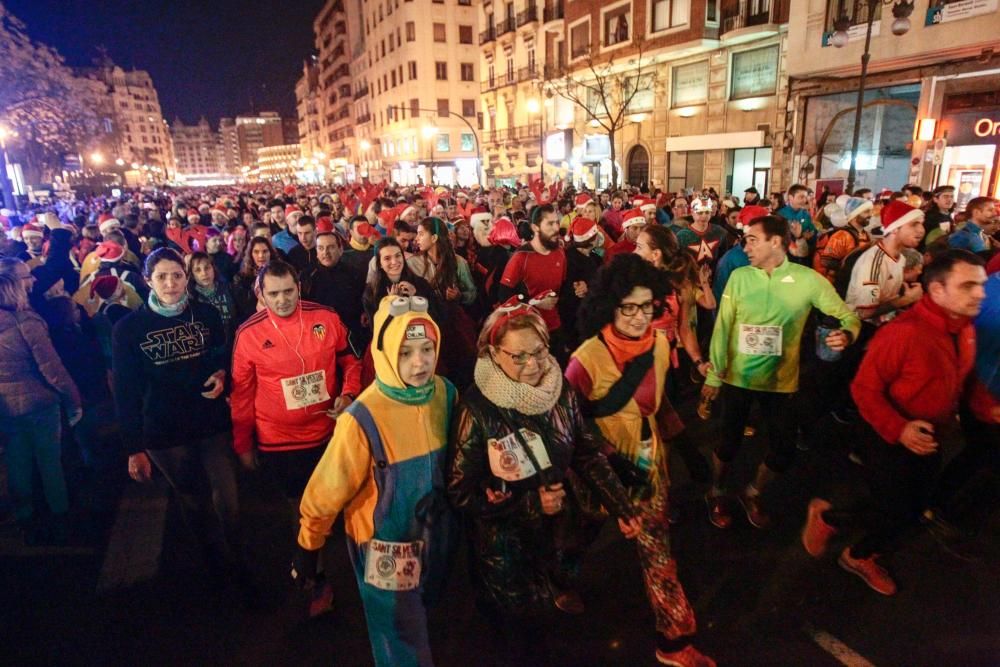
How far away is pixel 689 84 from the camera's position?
27203 mm

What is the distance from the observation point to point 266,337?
3.51 m

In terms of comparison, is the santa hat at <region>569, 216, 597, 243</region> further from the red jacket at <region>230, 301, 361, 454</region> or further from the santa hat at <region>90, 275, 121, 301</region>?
the santa hat at <region>90, 275, 121, 301</region>

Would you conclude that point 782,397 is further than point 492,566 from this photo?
Yes

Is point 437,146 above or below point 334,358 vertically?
above

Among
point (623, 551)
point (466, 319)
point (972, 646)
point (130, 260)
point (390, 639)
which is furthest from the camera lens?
point (130, 260)

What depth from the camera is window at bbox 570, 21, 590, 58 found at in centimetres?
3206

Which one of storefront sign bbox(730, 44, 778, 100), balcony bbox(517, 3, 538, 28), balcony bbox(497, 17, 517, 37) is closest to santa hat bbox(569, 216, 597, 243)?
storefront sign bbox(730, 44, 778, 100)

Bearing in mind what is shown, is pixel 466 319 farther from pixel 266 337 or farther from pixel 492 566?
pixel 492 566

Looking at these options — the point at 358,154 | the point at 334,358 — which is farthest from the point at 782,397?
the point at 358,154

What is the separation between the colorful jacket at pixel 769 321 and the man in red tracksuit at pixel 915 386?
0.63 meters

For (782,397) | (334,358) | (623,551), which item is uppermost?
(334,358)

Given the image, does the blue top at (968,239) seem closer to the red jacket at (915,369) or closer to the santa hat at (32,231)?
the red jacket at (915,369)

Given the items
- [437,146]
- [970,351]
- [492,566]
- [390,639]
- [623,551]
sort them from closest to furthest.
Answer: [390,639] < [492,566] < [970,351] < [623,551] < [437,146]

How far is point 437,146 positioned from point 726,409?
189ft
